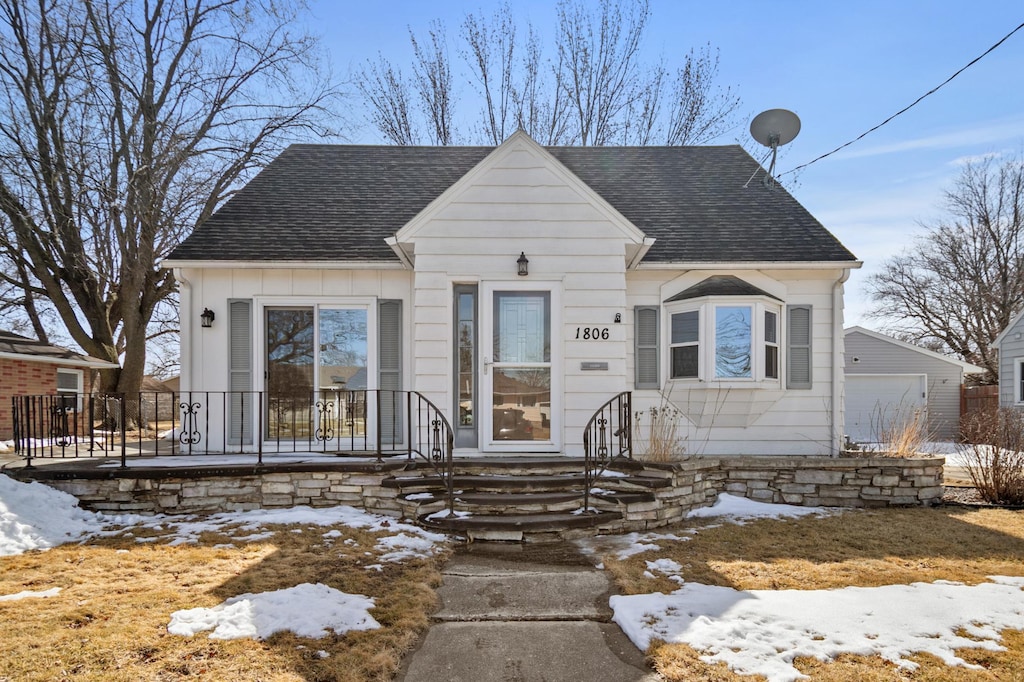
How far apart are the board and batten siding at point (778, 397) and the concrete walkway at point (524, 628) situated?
3738 mm

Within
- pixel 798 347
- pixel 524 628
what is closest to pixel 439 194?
pixel 798 347

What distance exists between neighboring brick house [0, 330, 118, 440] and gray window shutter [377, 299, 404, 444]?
358 inches

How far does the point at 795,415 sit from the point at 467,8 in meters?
16.3

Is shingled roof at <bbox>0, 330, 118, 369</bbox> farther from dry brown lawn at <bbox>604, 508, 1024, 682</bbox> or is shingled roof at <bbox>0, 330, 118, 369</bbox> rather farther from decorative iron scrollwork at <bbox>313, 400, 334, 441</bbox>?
dry brown lawn at <bbox>604, 508, 1024, 682</bbox>

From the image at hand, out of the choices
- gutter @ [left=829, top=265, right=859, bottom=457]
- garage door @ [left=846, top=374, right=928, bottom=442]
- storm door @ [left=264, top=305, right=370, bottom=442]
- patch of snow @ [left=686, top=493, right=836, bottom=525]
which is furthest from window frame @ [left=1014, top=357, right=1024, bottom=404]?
storm door @ [left=264, top=305, right=370, bottom=442]

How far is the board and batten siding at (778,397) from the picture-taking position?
820cm

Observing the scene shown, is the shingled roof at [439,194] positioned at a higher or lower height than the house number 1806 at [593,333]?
higher

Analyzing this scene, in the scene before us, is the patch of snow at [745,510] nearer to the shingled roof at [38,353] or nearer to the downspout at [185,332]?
the downspout at [185,332]

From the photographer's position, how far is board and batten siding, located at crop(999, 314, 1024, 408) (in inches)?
633

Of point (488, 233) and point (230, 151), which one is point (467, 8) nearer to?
point (230, 151)

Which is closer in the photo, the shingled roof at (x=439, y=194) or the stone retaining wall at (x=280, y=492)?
the stone retaining wall at (x=280, y=492)

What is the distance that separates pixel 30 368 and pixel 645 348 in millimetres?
13373

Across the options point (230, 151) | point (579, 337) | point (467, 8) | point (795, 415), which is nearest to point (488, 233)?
point (579, 337)

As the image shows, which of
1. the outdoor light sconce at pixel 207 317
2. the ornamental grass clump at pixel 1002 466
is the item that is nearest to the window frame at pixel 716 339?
the ornamental grass clump at pixel 1002 466
